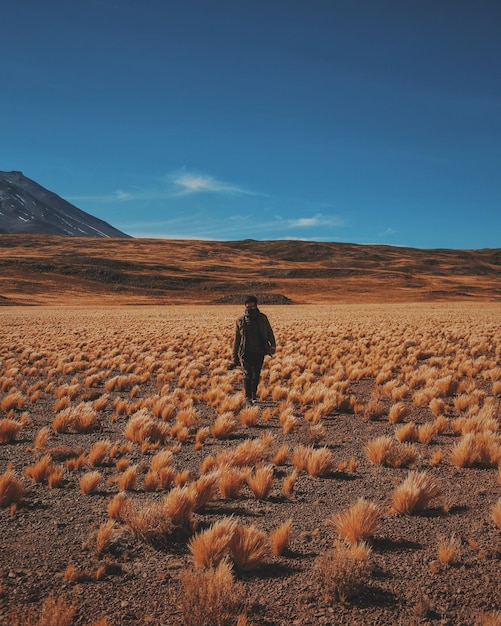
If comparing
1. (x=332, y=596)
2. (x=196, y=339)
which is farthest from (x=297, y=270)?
(x=332, y=596)

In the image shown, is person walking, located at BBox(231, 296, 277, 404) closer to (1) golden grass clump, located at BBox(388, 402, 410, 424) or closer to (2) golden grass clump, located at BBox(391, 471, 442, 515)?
(1) golden grass clump, located at BBox(388, 402, 410, 424)

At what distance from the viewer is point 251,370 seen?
33.2 ft

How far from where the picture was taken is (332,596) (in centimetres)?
315

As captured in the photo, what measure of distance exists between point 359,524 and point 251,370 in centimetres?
635

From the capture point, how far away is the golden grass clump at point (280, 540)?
3.71m

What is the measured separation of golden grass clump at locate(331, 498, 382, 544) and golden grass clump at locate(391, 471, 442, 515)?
52 cm

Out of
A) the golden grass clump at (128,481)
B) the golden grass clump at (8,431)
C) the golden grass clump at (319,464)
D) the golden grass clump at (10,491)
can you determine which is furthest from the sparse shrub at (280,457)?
the golden grass clump at (8,431)

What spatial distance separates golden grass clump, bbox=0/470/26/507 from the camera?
4.59 m

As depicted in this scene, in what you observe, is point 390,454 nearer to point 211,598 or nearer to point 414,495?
point 414,495

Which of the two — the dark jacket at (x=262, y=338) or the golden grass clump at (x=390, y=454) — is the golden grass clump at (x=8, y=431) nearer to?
the dark jacket at (x=262, y=338)

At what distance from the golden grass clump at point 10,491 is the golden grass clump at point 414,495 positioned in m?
3.79

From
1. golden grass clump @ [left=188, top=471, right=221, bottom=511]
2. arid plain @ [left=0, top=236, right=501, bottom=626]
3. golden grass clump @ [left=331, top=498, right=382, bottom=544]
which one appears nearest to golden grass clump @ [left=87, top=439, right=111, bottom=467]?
arid plain @ [left=0, top=236, right=501, bottom=626]

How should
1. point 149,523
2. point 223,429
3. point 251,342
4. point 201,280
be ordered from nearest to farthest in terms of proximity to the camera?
point 149,523 → point 223,429 → point 251,342 → point 201,280

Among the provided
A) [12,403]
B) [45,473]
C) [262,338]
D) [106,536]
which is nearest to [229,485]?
[106,536]
